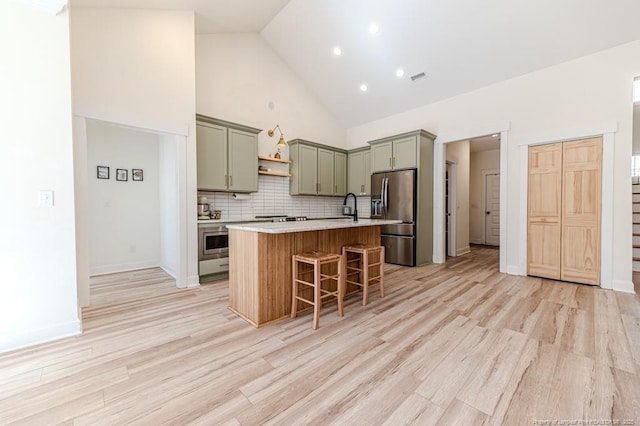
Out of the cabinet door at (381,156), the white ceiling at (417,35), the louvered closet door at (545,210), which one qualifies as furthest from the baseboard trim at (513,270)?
the white ceiling at (417,35)

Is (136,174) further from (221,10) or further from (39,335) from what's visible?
(39,335)

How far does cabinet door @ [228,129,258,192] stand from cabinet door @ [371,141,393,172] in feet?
7.72

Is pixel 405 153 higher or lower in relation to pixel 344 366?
higher

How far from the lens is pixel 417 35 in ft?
13.2

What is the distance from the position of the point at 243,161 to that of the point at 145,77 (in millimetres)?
1676

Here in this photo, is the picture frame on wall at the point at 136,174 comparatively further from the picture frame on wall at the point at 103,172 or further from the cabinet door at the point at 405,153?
the cabinet door at the point at 405,153

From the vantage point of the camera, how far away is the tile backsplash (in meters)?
4.67

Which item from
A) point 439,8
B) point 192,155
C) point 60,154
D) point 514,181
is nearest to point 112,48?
point 192,155

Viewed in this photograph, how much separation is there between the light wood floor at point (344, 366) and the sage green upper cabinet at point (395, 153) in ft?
8.77

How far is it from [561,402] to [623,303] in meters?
2.56

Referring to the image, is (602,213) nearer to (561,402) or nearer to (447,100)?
(447,100)

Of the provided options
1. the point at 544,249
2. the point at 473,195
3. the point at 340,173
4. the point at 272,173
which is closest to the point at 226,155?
the point at 272,173

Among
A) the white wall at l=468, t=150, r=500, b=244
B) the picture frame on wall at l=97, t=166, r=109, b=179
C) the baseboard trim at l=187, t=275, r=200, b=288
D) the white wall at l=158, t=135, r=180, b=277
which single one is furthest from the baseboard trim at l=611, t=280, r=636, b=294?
the picture frame on wall at l=97, t=166, r=109, b=179

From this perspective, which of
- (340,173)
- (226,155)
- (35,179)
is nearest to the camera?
(35,179)
